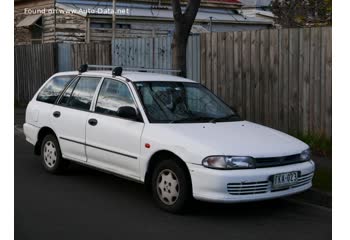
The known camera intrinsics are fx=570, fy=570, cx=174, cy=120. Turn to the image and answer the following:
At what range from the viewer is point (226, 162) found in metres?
5.75

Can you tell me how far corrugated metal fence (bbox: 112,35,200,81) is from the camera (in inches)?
479

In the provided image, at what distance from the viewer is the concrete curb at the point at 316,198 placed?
6.71 metres

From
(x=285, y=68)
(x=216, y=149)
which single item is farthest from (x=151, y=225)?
(x=285, y=68)

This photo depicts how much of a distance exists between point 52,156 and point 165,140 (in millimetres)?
2533

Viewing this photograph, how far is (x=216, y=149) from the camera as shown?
583 centimetres

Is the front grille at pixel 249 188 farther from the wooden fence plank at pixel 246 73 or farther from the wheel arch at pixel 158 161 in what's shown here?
the wooden fence plank at pixel 246 73

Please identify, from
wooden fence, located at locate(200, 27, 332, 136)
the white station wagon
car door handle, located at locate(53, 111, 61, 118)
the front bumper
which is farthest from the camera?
wooden fence, located at locate(200, 27, 332, 136)

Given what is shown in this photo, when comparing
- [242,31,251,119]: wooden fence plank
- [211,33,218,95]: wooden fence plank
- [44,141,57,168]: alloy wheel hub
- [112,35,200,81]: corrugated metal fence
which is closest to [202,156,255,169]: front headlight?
[44,141,57,168]: alloy wheel hub

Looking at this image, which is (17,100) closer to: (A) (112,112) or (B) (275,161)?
(A) (112,112)

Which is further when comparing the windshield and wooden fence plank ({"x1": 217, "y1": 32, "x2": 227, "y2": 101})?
wooden fence plank ({"x1": 217, "y1": 32, "x2": 227, "y2": 101})

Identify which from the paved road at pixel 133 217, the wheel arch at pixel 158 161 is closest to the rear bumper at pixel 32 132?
the paved road at pixel 133 217

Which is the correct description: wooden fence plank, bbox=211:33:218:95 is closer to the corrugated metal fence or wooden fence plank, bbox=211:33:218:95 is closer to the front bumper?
the corrugated metal fence

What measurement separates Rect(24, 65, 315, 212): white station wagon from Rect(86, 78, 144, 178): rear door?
0.01m

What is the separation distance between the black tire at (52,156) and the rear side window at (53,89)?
60 centimetres
